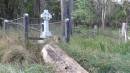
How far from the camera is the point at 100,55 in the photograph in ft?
30.5

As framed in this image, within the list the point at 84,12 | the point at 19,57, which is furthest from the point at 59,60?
the point at 84,12

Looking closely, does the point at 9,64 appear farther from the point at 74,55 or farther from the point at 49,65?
the point at 74,55

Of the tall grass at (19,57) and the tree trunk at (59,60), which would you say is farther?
the tall grass at (19,57)

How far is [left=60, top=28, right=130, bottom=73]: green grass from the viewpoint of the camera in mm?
8234

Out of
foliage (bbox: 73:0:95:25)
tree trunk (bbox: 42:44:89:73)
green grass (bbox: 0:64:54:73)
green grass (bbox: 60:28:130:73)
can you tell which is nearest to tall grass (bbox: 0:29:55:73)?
green grass (bbox: 0:64:54:73)

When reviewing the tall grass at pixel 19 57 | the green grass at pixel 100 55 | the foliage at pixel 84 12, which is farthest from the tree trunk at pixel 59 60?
the foliage at pixel 84 12

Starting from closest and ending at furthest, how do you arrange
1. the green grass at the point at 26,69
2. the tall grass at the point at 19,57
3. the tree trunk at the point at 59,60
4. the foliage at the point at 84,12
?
1. the tree trunk at the point at 59,60
2. the green grass at the point at 26,69
3. the tall grass at the point at 19,57
4. the foliage at the point at 84,12

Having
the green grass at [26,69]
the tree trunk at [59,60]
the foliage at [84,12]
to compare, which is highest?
the foliage at [84,12]

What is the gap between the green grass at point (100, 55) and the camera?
8.23 m

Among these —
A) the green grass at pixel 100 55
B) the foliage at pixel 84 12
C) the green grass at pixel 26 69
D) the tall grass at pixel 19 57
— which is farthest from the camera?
the foliage at pixel 84 12

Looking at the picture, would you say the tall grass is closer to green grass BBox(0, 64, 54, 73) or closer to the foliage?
green grass BBox(0, 64, 54, 73)

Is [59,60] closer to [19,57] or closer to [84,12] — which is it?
[19,57]

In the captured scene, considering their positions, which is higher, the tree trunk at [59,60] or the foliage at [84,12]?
the foliage at [84,12]

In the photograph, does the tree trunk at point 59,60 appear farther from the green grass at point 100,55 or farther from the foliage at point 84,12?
the foliage at point 84,12
